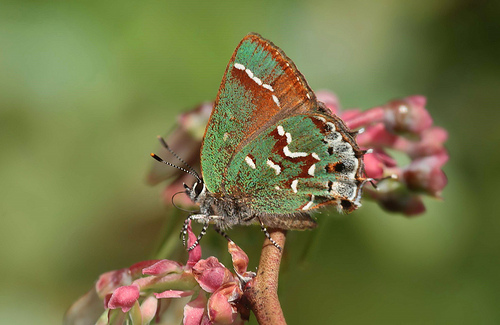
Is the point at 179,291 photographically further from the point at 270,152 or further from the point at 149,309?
the point at 270,152

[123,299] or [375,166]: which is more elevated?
[375,166]

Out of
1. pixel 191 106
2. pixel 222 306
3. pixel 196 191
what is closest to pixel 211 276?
pixel 222 306

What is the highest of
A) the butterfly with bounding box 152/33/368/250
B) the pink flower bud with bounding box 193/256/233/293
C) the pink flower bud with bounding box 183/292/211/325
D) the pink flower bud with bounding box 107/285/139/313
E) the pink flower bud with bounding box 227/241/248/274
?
the butterfly with bounding box 152/33/368/250

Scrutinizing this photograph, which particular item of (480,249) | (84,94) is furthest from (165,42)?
(480,249)

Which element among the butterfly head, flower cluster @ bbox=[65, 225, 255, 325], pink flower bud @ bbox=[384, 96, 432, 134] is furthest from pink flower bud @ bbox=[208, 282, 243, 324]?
pink flower bud @ bbox=[384, 96, 432, 134]

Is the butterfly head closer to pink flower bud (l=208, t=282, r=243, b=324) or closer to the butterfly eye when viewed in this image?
the butterfly eye
